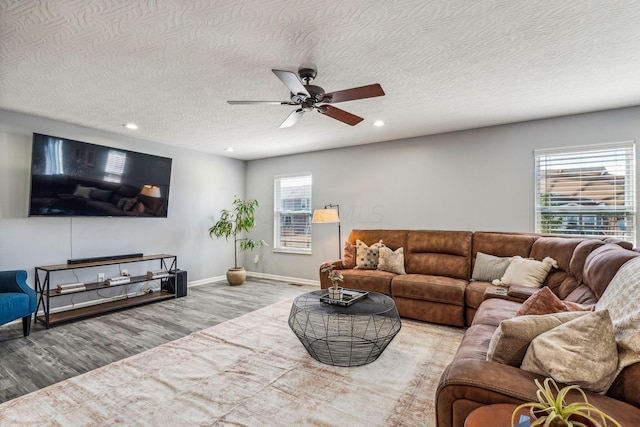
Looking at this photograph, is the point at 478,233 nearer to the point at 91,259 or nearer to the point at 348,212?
the point at 348,212

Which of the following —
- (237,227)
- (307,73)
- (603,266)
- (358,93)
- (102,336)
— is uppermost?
(307,73)

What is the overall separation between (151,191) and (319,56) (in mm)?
3687

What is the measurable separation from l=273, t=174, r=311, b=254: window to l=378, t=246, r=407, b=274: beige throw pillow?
1896mm

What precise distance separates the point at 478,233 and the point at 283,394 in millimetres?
3174

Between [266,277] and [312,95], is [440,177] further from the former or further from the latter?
[266,277]

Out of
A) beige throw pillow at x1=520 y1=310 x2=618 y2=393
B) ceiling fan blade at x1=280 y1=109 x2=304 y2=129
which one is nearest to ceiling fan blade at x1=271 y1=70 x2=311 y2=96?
ceiling fan blade at x1=280 y1=109 x2=304 y2=129

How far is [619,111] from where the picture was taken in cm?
358

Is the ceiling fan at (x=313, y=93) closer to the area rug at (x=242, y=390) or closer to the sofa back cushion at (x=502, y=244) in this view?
the area rug at (x=242, y=390)

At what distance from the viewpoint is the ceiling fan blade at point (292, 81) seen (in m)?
2.11

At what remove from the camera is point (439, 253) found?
4270mm

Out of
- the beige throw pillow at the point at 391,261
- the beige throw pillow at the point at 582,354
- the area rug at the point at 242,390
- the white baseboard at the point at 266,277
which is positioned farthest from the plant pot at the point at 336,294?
the white baseboard at the point at 266,277

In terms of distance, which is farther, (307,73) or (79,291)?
(79,291)

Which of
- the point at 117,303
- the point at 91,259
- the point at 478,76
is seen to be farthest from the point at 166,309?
the point at 478,76

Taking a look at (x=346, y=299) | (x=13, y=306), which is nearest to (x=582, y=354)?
(x=346, y=299)
